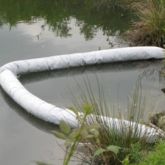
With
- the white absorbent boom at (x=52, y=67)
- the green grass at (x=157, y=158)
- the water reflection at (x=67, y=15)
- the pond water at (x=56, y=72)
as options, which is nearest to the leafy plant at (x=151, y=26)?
the pond water at (x=56, y=72)

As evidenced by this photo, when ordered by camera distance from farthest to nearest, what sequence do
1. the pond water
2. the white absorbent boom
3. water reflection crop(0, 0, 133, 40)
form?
water reflection crop(0, 0, 133, 40) → the white absorbent boom → the pond water

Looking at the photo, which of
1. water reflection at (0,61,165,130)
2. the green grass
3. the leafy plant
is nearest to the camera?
the green grass

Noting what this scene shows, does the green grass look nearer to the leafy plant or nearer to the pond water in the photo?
the pond water

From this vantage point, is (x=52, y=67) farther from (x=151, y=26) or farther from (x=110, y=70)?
(x=151, y=26)

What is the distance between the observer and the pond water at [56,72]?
3812mm

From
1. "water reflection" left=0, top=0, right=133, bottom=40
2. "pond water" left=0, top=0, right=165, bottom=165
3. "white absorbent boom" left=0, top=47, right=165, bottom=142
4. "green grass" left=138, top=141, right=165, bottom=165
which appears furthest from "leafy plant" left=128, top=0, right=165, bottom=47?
"green grass" left=138, top=141, right=165, bottom=165

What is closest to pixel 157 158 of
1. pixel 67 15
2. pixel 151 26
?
pixel 151 26

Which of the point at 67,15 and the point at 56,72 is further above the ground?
the point at 67,15

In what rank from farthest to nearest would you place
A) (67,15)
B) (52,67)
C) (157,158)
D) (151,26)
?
(67,15) → (151,26) → (52,67) → (157,158)

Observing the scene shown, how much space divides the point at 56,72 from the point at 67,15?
2.13 m

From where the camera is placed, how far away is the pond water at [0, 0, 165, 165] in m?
3.81

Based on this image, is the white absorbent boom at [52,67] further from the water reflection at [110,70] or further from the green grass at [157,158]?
the green grass at [157,158]

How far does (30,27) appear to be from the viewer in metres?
6.46

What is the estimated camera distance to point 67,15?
6941mm
